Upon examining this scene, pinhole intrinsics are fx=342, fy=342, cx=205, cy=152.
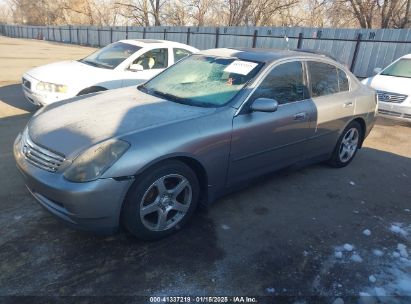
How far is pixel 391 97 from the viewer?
7711mm

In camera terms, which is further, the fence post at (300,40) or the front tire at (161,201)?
the fence post at (300,40)

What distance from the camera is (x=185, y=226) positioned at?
3.29 m

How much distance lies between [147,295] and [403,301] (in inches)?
75.5

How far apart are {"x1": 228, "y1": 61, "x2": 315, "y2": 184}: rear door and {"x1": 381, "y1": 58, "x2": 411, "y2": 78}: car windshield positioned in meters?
5.91

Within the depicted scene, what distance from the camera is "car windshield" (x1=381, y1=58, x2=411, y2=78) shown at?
335 inches

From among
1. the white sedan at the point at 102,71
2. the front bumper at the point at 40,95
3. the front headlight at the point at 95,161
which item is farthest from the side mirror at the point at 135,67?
the front headlight at the point at 95,161

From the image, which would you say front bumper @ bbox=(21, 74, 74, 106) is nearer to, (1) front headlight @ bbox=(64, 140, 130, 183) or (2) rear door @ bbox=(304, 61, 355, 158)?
(1) front headlight @ bbox=(64, 140, 130, 183)

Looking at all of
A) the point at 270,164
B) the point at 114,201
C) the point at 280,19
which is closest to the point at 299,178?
the point at 270,164

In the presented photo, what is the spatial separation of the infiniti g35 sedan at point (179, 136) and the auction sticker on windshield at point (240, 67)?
1 centimetres

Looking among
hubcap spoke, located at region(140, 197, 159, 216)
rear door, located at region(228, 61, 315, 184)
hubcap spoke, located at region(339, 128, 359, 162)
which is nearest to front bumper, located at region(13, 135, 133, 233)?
hubcap spoke, located at region(140, 197, 159, 216)

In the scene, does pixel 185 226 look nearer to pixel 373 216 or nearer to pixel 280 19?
pixel 373 216

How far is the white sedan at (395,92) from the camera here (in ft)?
24.6

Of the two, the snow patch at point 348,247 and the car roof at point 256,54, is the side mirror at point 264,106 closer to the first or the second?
the car roof at point 256,54

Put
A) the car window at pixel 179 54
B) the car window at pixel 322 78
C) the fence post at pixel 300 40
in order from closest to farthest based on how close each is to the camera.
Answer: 1. the car window at pixel 322 78
2. the car window at pixel 179 54
3. the fence post at pixel 300 40
